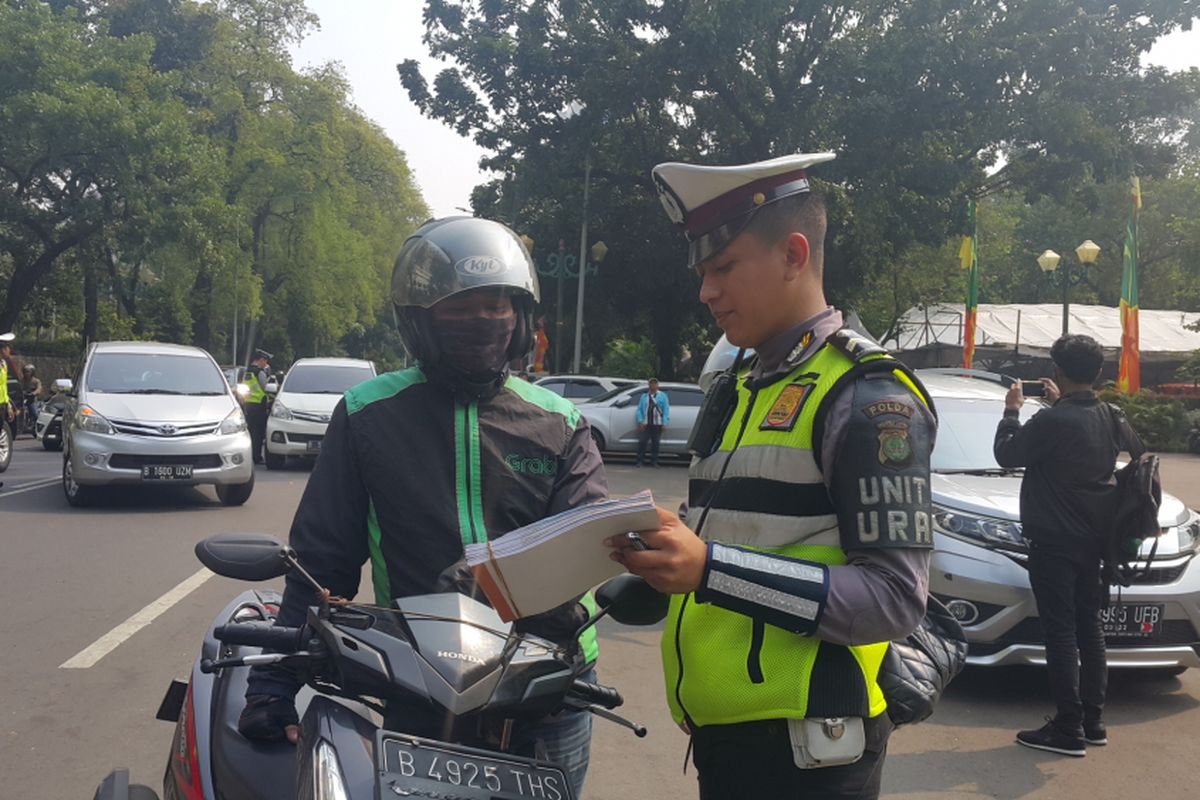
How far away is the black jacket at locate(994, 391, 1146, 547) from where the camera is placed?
15.7 feet

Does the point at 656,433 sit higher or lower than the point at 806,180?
lower

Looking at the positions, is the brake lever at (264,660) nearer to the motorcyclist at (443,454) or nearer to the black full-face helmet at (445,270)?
the motorcyclist at (443,454)

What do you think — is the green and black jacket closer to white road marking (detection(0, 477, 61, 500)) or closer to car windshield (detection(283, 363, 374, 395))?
white road marking (detection(0, 477, 61, 500))

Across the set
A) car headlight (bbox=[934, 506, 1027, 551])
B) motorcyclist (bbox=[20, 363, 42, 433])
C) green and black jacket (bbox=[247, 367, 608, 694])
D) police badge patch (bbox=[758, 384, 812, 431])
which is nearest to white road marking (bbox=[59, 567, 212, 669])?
green and black jacket (bbox=[247, 367, 608, 694])

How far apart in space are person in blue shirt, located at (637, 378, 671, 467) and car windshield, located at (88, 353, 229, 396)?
356 inches

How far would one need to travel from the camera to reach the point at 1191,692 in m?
5.93

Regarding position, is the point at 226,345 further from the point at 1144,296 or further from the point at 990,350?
the point at 1144,296

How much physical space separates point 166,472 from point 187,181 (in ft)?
62.0

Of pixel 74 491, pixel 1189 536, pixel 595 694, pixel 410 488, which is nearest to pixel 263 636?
pixel 410 488

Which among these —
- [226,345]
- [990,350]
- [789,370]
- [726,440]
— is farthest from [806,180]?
[226,345]

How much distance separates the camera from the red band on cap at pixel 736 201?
6.43 feet

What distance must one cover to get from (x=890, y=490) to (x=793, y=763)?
50 centimetres

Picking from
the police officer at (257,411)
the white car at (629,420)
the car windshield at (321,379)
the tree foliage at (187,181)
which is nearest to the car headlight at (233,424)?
the car windshield at (321,379)

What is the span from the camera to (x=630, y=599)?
2.16 metres
